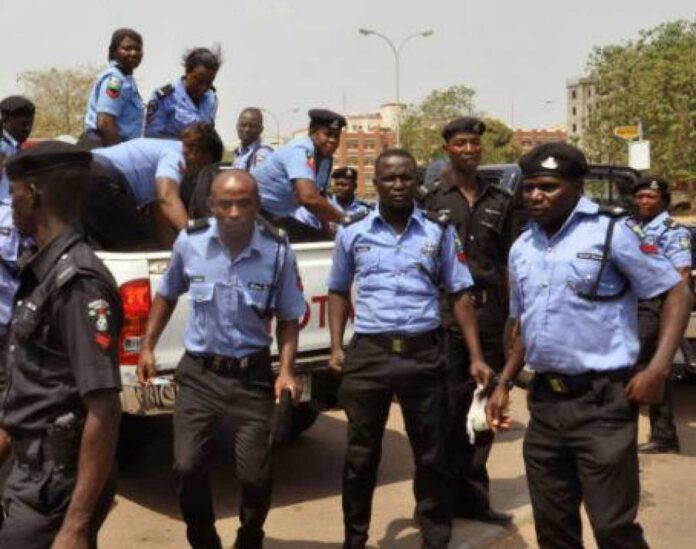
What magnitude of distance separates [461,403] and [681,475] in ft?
6.27

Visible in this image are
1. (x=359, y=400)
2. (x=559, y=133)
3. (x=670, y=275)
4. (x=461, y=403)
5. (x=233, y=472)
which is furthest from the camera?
(x=559, y=133)

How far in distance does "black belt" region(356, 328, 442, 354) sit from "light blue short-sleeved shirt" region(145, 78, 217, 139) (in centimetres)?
287

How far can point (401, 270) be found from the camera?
14.0ft

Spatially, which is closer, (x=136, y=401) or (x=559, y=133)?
(x=136, y=401)

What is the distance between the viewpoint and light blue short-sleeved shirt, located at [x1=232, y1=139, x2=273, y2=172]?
7.59 metres

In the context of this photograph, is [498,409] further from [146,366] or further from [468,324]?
[146,366]

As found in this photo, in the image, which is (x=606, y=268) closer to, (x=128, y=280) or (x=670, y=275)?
(x=670, y=275)

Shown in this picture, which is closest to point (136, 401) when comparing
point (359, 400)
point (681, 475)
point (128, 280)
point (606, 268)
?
point (128, 280)

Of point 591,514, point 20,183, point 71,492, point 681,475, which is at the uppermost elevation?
point 20,183

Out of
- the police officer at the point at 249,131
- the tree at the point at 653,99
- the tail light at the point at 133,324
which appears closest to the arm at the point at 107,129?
the police officer at the point at 249,131

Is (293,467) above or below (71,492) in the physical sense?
below

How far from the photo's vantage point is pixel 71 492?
8.16 ft

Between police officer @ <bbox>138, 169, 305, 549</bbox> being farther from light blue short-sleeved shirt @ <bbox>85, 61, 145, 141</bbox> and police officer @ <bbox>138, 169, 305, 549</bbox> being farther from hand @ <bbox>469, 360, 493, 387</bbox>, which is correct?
Result: light blue short-sleeved shirt @ <bbox>85, 61, 145, 141</bbox>

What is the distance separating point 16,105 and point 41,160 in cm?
397
